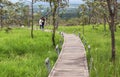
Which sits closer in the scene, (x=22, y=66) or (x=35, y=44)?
(x=22, y=66)

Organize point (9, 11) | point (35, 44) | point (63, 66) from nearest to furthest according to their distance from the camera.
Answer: point (9, 11), point (63, 66), point (35, 44)

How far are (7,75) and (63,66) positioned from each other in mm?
3264

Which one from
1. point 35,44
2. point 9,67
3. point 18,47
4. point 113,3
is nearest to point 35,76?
point 9,67

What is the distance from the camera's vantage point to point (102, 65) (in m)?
15.5

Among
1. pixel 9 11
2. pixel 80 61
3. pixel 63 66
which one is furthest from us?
pixel 80 61

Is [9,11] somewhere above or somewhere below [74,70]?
above

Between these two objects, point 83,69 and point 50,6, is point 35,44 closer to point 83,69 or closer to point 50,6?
point 50,6

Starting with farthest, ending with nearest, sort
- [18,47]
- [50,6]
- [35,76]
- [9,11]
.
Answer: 1. [50,6]
2. [18,47]
3. [35,76]
4. [9,11]

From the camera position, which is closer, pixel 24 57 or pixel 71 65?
pixel 71 65

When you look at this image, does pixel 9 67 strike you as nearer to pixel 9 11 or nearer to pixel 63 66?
pixel 63 66

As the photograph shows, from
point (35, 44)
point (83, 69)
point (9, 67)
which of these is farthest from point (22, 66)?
point (35, 44)

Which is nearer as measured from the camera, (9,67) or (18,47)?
(9,67)

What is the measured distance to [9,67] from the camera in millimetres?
14766

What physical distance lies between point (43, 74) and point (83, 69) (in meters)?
2.23
